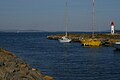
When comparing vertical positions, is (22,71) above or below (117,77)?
above

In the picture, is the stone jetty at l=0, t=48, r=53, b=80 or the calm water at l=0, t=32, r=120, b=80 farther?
the calm water at l=0, t=32, r=120, b=80

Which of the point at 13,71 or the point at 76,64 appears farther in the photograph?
the point at 76,64

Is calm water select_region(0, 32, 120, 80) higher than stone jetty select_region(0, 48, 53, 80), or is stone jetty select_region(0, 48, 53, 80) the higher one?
stone jetty select_region(0, 48, 53, 80)

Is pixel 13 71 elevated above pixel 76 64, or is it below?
above

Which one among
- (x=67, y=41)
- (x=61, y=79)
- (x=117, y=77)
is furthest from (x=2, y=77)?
(x=67, y=41)

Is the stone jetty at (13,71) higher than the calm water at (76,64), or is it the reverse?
the stone jetty at (13,71)

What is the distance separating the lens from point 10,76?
11477 mm

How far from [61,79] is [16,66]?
1365cm

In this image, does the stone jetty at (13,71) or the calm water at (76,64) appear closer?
the stone jetty at (13,71)

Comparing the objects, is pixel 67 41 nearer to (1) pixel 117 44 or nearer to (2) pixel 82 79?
(1) pixel 117 44

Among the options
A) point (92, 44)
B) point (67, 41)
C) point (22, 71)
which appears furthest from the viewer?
point (67, 41)

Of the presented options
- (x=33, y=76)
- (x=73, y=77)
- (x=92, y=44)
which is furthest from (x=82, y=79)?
(x=92, y=44)

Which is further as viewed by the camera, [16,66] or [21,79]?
[16,66]

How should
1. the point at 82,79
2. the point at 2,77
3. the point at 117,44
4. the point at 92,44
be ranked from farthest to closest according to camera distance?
1. the point at 92,44
2. the point at 117,44
3. the point at 82,79
4. the point at 2,77
